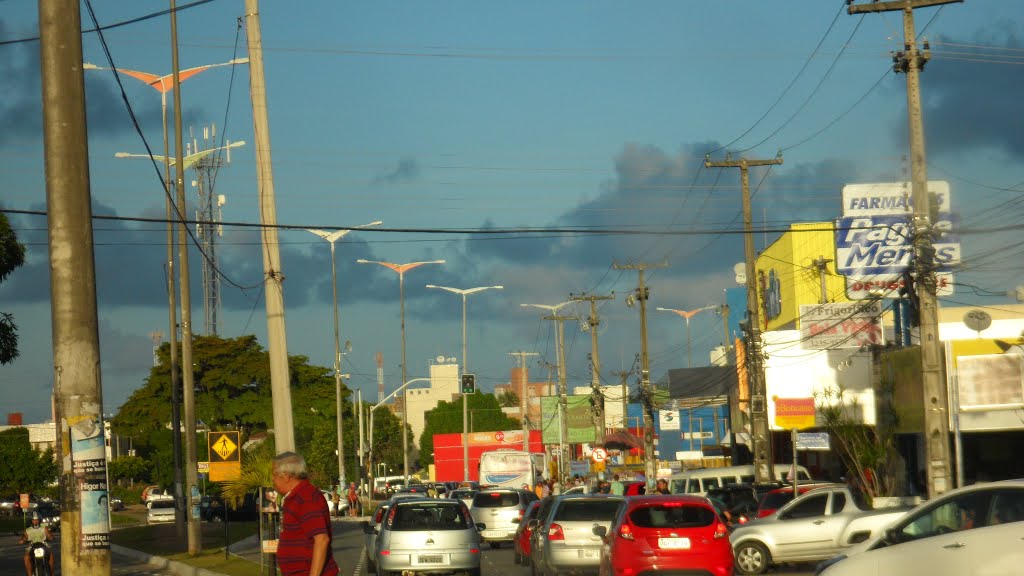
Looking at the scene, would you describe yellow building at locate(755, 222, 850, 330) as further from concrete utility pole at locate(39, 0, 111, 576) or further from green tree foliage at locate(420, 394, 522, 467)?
green tree foliage at locate(420, 394, 522, 467)

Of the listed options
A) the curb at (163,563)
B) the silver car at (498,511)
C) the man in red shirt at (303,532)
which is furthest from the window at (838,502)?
the man in red shirt at (303,532)

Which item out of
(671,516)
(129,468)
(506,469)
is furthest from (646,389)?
(129,468)

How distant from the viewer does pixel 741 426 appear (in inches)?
2347

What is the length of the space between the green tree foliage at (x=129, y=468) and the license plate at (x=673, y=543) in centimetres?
10180

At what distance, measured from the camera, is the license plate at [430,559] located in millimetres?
21516

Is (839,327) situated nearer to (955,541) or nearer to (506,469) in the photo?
(506,469)

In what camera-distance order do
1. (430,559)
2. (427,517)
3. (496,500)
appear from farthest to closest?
(496,500)
(427,517)
(430,559)

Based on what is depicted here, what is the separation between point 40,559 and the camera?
24578mm

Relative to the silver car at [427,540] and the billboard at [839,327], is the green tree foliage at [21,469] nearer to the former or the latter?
the billboard at [839,327]

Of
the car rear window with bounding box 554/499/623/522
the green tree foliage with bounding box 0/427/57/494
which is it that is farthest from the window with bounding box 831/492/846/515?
the green tree foliage with bounding box 0/427/57/494

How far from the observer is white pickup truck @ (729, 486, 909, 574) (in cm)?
2403

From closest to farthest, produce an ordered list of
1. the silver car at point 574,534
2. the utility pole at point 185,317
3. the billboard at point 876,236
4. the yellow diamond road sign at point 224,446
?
1. the silver car at point 574,534
2. the yellow diamond road sign at point 224,446
3. the utility pole at point 185,317
4. the billboard at point 876,236

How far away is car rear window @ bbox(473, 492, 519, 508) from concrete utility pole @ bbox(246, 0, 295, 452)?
59.7ft

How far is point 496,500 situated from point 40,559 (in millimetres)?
14636
